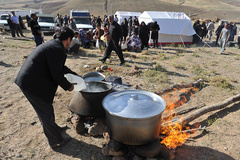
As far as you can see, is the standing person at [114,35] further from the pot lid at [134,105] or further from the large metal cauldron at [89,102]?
the pot lid at [134,105]

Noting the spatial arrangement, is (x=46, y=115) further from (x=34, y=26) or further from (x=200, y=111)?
(x=34, y=26)

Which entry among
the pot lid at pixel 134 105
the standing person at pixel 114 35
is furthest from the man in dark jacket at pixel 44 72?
the standing person at pixel 114 35

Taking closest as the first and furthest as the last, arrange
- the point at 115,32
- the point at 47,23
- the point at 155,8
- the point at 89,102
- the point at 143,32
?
1. the point at 89,102
2. the point at 115,32
3. the point at 143,32
4. the point at 47,23
5. the point at 155,8

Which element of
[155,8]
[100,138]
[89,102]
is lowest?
[100,138]

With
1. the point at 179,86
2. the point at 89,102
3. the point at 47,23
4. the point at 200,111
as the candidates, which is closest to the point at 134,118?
the point at 89,102

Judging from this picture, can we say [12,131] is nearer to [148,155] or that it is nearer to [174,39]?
[148,155]

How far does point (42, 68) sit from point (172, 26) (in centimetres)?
1180

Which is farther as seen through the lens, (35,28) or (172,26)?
(172,26)

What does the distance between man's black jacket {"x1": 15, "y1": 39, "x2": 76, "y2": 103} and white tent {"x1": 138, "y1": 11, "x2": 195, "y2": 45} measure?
10657 mm

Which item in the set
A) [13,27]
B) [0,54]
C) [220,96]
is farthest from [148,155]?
[13,27]

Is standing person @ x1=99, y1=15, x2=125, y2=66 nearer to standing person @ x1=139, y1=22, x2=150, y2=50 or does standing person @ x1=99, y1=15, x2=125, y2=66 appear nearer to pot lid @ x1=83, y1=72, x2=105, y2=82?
pot lid @ x1=83, y1=72, x2=105, y2=82

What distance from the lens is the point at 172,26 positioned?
40.8ft

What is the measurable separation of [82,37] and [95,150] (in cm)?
913

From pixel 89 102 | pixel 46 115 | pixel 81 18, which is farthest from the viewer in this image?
pixel 81 18
